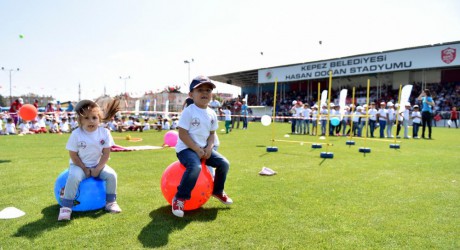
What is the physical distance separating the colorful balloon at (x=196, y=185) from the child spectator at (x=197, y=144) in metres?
0.12

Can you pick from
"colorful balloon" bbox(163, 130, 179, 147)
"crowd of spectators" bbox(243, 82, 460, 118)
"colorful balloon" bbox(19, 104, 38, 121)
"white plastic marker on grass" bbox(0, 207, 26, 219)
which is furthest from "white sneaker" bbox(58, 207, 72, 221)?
"crowd of spectators" bbox(243, 82, 460, 118)

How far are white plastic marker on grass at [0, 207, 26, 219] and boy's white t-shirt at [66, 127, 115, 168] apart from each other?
0.86 m

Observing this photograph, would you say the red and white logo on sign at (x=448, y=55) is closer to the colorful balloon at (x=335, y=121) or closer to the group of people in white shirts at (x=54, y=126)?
the colorful balloon at (x=335, y=121)

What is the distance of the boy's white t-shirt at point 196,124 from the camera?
459cm

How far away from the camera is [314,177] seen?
7004 millimetres

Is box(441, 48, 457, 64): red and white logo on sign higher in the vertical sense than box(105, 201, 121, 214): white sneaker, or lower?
higher

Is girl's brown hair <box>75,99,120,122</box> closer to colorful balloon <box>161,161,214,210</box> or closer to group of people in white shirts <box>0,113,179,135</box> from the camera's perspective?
colorful balloon <box>161,161,214,210</box>

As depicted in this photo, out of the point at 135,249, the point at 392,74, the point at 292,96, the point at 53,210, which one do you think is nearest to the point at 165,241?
the point at 135,249

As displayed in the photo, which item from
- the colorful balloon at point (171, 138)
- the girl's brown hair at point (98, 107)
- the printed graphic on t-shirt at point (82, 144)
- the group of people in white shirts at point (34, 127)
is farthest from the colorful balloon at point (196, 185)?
the group of people in white shirts at point (34, 127)

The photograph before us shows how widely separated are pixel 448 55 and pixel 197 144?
35.8 m

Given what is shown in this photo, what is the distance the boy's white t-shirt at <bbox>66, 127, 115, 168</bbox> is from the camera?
462cm

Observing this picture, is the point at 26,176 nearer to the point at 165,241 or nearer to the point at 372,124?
the point at 165,241

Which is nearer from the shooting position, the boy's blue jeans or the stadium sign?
the boy's blue jeans

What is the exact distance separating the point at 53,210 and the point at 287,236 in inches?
122
